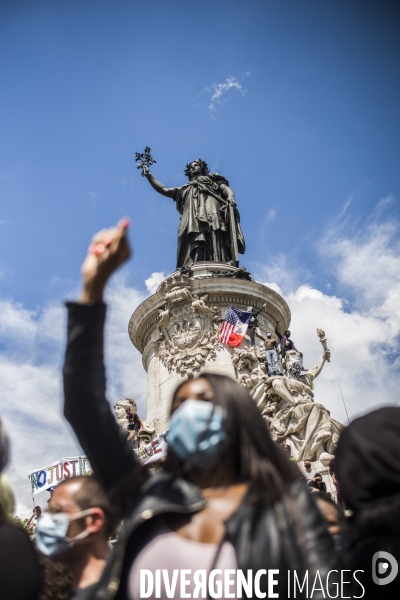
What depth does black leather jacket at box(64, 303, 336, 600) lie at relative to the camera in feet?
5.37

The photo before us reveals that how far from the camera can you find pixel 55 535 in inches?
86.4

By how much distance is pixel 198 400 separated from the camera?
6.57 ft

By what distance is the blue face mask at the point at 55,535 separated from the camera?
7.17ft

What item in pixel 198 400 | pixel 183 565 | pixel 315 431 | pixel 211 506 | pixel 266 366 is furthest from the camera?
pixel 266 366

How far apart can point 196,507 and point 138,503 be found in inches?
8.6

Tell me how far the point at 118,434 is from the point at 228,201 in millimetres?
14850

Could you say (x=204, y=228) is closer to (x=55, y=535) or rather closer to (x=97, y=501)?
(x=97, y=501)

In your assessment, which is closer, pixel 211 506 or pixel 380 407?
pixel 211 506

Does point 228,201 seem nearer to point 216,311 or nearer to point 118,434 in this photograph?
point 216,311

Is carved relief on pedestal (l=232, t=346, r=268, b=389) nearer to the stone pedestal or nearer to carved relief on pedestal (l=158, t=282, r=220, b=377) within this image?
the stone pedestal

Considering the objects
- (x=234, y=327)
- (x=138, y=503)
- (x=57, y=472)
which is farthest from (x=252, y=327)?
(x=138, y=503)

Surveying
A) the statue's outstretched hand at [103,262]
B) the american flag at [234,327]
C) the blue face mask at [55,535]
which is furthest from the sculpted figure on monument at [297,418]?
the statue's outstretched hand at [103,262]

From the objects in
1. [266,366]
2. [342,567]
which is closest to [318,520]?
[342,567]

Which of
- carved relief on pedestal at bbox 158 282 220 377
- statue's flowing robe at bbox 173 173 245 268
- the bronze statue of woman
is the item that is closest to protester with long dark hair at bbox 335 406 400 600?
carved relief on pedestal at bbox 158 282 220 377
